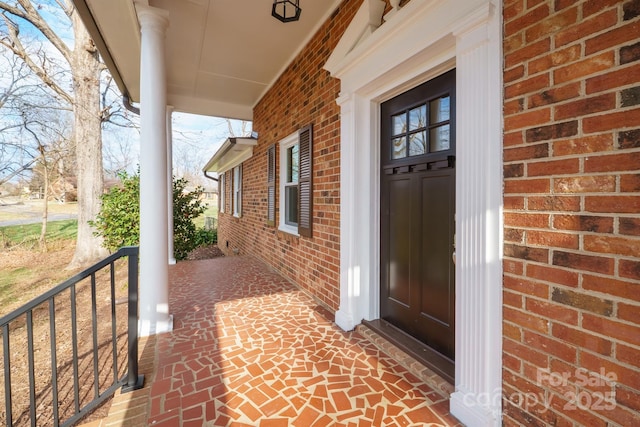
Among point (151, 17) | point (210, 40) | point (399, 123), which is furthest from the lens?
point (210, 40)

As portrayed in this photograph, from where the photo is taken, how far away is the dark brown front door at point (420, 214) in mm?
2061

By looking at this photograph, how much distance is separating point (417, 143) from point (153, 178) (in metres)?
2.42

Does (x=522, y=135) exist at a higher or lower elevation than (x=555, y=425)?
higher

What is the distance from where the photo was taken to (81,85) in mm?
7848

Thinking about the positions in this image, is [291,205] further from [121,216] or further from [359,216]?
[121,216]

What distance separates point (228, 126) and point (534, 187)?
17.4 meters

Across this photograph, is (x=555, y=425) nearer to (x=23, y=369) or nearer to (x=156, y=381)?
(x=156, y=381)

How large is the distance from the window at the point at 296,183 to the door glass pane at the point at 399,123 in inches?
52.4

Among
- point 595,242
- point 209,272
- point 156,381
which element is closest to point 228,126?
point 209,272

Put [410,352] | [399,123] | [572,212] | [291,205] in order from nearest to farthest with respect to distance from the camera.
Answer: [572,212] < [410,352] < [399,123] < [291,205]

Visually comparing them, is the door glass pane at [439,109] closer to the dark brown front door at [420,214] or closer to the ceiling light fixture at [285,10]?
the dark brown front door at [420,214]

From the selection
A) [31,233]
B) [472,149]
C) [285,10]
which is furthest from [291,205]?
[31,233]

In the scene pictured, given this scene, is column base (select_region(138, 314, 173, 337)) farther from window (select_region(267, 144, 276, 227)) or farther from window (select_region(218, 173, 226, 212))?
window (select_region(218, 173, 226, 212))

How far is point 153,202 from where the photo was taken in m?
2.68
